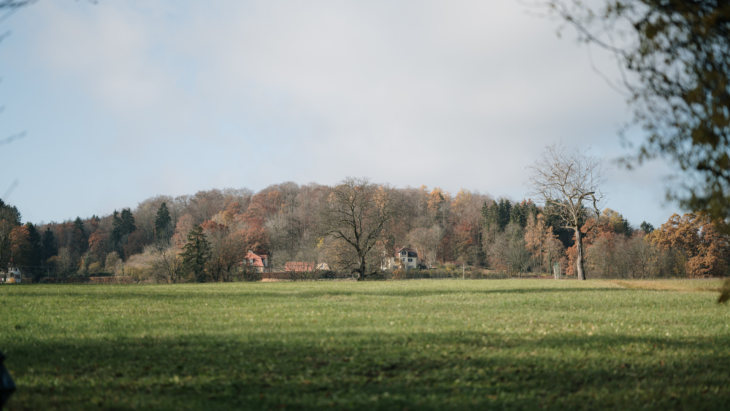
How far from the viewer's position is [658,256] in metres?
51.8

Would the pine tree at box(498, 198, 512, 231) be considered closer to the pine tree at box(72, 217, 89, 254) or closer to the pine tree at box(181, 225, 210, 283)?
the pine tree at box(181, 225, 210, 283)

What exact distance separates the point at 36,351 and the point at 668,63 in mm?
11020

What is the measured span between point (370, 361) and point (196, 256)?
42.8 metres

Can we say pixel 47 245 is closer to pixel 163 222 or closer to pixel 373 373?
pixel 163 222

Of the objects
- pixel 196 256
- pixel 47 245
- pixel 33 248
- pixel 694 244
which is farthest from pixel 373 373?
pixel 47 245

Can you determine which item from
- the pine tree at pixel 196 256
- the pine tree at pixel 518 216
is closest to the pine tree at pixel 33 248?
the pine tree at pixel 196 256

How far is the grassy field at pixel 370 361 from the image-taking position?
17.5ft

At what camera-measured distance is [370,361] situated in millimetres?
7047

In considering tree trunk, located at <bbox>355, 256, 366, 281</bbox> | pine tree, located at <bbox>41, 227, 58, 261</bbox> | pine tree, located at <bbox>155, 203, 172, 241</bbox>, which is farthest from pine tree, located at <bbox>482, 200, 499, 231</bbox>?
pine tree, located at <bbox>41, 227, 58, 261</bbox>

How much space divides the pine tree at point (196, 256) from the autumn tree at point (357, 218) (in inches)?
495

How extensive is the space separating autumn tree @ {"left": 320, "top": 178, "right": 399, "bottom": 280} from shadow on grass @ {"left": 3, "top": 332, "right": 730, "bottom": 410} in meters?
36.1

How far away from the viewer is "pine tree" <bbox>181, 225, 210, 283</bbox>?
4588 centimetres

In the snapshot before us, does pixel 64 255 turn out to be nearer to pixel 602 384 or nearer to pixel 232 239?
pixel 232 239

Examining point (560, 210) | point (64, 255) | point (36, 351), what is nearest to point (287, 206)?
point (64, 255)
